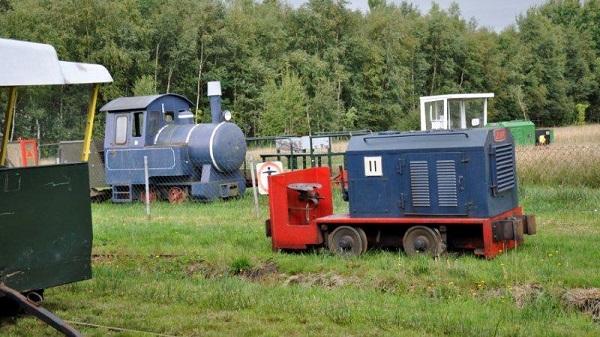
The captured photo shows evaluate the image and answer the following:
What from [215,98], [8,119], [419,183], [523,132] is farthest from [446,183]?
[523,132]

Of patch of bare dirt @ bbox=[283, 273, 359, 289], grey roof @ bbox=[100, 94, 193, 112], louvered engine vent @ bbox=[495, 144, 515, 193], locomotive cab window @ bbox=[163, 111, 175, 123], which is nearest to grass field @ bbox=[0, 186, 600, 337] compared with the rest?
patch of bare dirt @ bbox=[283, 273, 359, 289]

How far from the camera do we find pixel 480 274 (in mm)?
9008

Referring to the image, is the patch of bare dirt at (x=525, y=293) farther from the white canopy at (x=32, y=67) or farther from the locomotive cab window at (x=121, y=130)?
the locomotive cab window at (x=121, y=130)

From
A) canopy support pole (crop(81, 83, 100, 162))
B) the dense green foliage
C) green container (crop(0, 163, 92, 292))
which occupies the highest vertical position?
the dense green foliage

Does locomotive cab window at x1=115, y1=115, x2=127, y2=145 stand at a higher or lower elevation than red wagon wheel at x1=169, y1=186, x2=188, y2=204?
higher

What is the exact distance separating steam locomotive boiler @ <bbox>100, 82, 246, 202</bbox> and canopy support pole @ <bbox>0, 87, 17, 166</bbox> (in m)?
13.2

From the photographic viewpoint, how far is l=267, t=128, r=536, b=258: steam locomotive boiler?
1026cm

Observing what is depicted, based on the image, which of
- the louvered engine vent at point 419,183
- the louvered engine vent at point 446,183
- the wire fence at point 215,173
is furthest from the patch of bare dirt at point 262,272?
the wire fence at point 215,173

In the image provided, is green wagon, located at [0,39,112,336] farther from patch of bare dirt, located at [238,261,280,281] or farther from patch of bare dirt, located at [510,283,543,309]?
patch of bare dirt, located at [510,283,543,309]

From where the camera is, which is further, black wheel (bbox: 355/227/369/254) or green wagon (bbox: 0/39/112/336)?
black wheel (bbox: 355/227/369/254)

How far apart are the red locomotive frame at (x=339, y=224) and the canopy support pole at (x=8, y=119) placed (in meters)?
4.29

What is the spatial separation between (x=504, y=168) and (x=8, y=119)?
597 centimetres

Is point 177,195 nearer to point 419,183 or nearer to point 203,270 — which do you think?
point 203,270

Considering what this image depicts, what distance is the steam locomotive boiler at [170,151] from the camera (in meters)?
21.3
